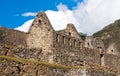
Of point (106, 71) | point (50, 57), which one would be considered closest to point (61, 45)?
point (50, 57)

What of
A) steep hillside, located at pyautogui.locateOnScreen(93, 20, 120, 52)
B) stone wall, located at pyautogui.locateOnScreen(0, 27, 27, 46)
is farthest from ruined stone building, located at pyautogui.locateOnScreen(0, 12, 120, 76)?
steep hillside, located at pyautogui.locateOnScreen(93, 20, 120, 52)

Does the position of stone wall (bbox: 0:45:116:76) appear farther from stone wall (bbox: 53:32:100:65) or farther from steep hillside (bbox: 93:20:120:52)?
steep hillside (bbox: 93:20:120:52)

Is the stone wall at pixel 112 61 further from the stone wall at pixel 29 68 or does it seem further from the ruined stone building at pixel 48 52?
the stone wall at pixel 29 68

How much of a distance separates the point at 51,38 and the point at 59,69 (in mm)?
8802

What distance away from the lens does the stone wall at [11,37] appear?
34781 millimetres

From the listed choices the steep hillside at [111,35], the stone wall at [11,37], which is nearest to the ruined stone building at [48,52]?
the stone wall at [11,37]

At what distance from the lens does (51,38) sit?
35.9 meters

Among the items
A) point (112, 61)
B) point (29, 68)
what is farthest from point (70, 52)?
point (29, 68)

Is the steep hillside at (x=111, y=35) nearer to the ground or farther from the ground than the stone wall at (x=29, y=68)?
Answer: farther from the ground

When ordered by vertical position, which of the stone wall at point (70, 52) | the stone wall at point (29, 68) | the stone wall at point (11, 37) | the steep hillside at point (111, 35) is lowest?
the stone wall at point (29, 68)

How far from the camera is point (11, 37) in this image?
117 ft

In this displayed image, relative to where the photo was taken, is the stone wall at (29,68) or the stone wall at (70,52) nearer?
the stone wall at (29,68)

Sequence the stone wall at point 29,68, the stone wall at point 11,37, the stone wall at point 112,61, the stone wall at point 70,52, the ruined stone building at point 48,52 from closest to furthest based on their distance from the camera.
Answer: the stone wall at point 29,68 < the ruined stone building at point 48,52 < the stone wall at point 70,52 < the stone wall at point 11,37 < the stone wall at point 112,61

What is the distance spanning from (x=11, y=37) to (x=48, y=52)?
4150 millimetres
